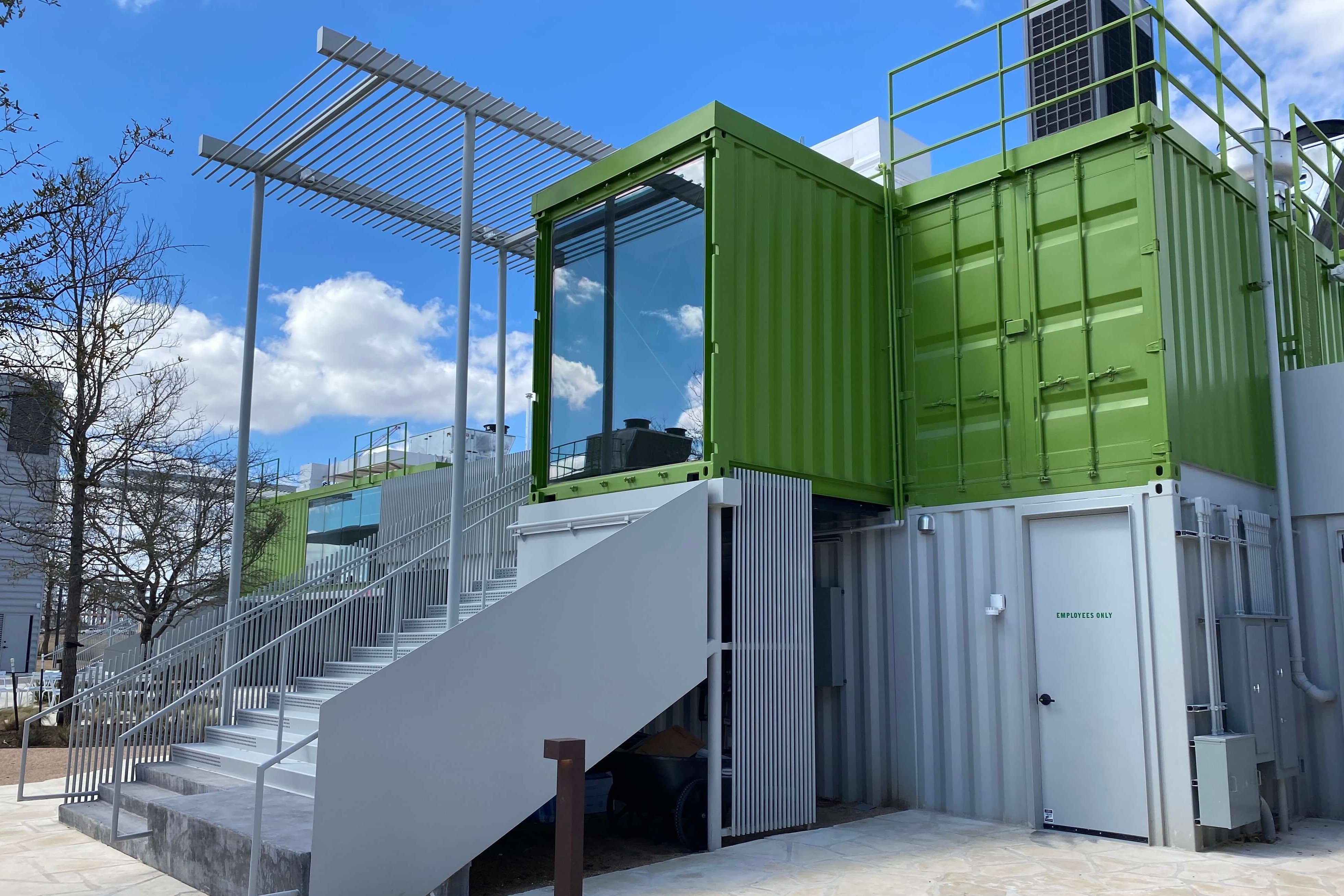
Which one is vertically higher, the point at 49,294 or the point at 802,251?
the point at 802,251

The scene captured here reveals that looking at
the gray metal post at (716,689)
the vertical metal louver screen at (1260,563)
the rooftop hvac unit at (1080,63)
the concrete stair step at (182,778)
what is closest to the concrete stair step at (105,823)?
the concrete stair step at (182,778)

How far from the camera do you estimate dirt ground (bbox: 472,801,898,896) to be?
6.36m

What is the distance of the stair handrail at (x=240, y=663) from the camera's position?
25.3 ft

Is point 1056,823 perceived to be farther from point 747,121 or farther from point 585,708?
point 747,121

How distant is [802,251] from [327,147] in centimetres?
485

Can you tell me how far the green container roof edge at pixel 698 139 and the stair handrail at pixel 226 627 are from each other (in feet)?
12.5

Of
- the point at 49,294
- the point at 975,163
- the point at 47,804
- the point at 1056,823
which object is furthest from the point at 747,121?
the point at 47,804

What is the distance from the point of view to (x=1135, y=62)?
25.2ft

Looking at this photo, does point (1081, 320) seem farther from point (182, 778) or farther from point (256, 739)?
point (182, 778)

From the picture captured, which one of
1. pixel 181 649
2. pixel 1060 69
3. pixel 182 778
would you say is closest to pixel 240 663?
pixel 182 778

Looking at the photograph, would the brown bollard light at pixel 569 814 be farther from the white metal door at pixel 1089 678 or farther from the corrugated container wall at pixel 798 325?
the white metal door at pixel 1089 678

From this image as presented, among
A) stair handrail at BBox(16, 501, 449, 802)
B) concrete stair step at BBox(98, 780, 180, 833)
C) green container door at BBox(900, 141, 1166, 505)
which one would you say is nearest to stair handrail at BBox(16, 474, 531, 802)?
stair handrail at BBox(16, 501, 449, 802)

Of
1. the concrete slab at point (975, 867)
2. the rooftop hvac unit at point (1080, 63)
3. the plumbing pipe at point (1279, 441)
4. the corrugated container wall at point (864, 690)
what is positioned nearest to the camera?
the concrete slab at point (975, 867)

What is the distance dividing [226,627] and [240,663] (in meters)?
1.87
